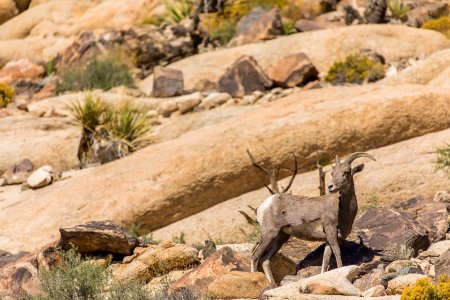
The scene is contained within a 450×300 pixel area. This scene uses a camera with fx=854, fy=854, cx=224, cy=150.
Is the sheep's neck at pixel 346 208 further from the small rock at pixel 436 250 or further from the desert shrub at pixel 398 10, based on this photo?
the desert shrub at pixel 398 10

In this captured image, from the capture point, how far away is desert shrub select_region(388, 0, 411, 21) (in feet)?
103

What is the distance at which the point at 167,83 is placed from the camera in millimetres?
25750

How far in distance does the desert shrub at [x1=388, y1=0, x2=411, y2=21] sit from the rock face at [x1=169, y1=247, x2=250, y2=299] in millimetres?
22485

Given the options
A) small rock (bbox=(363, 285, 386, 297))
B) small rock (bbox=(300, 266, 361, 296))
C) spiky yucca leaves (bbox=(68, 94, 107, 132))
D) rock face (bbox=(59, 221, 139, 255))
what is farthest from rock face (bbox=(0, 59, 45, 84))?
small rock (bbox=(363, 285, 386, 297))

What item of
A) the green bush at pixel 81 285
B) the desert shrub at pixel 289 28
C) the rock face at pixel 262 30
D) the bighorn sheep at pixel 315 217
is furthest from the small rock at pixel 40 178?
the desert shrub at pixel 289 28

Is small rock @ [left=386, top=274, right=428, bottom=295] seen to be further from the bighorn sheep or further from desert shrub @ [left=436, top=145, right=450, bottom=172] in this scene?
desert shrub @ [left=436, top=145, right=450, bottom=172]

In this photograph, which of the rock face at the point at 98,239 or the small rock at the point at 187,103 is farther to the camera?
the small rock at the point at 187,103

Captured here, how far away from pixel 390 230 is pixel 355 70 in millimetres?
13618

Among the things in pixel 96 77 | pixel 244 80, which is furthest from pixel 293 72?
pixel 96 77

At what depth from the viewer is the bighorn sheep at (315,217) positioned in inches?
385

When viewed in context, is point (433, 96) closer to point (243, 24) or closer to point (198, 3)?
point (243, 24)

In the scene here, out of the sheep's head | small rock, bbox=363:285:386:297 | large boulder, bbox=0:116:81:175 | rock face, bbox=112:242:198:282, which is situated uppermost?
the sheep's head

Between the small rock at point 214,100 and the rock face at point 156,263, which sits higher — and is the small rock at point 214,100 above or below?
below

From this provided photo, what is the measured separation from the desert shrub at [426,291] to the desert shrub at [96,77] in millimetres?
19935
